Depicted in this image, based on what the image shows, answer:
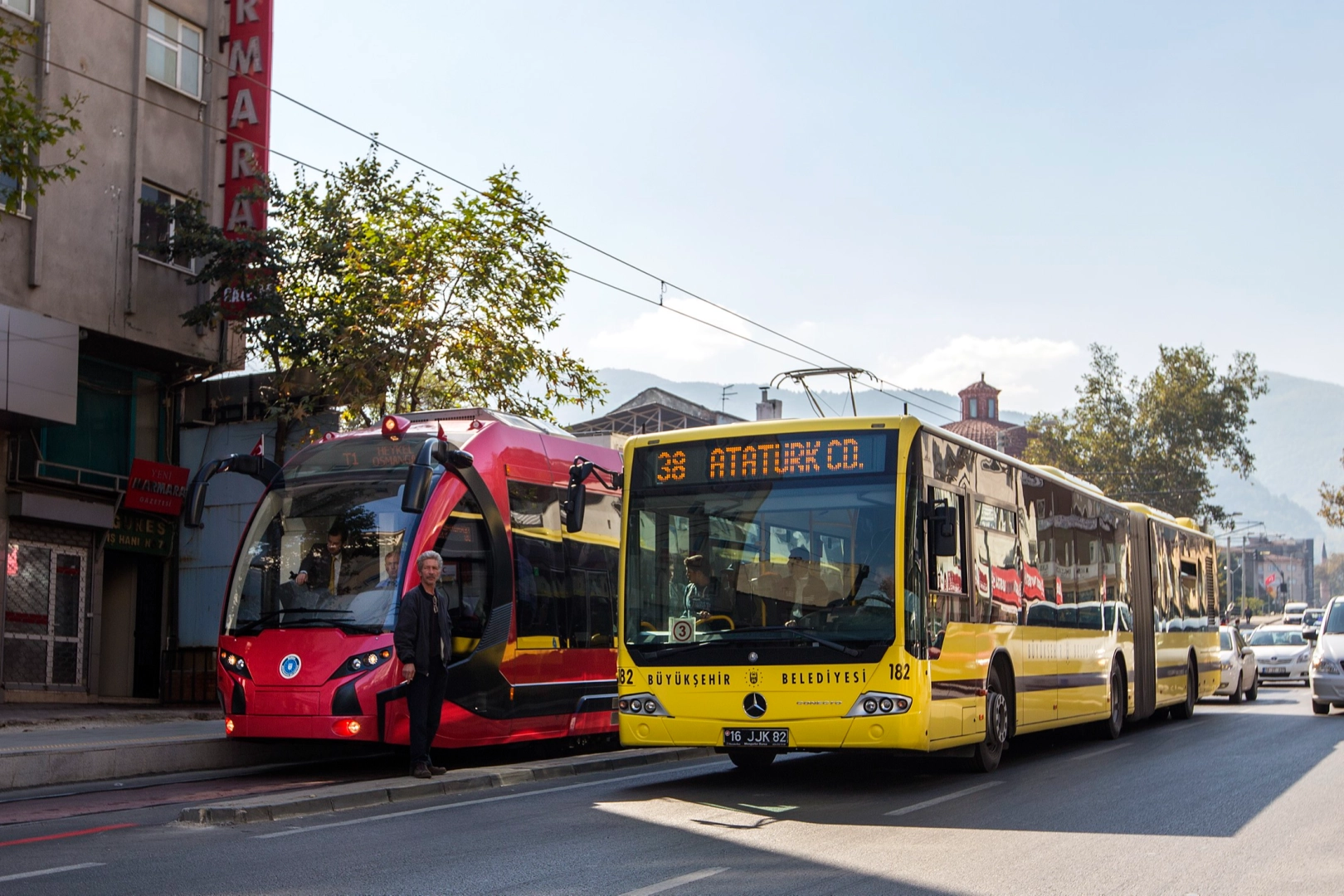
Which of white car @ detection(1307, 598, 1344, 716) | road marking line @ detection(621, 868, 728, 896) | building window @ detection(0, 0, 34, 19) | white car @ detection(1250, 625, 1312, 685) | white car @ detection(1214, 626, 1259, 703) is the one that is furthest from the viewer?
white car @ detection(1250, 625, 1312, 685)

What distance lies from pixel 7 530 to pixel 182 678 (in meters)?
4.31

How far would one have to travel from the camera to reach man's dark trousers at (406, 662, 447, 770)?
1176 centimetres

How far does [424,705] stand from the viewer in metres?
11.8

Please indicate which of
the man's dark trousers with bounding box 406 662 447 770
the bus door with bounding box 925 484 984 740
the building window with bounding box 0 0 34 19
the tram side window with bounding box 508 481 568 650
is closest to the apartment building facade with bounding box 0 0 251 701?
the building window with bounding box 0 0 34 19

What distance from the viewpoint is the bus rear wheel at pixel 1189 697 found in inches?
839

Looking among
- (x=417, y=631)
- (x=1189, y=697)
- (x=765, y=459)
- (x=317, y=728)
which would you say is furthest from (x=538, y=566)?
(x=1189, y=697)

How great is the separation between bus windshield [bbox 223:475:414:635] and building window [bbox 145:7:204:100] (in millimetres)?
14870

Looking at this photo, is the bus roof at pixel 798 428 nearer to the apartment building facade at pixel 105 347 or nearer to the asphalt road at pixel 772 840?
the asphalt road at pixel 772 840

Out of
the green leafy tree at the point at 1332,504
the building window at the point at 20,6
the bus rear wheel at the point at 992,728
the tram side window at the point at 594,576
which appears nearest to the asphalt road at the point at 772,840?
the bus rear wheel at the point at 992,728

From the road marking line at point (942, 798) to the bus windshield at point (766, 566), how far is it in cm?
122

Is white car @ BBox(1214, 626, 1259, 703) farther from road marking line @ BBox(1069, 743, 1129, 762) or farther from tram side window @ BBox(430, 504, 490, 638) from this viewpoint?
tram side window @ BBox(430, 504, 490, 638)

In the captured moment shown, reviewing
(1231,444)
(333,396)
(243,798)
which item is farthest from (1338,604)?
(1231,444)

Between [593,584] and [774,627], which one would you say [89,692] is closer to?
[593,584]

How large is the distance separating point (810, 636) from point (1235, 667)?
1786cm
